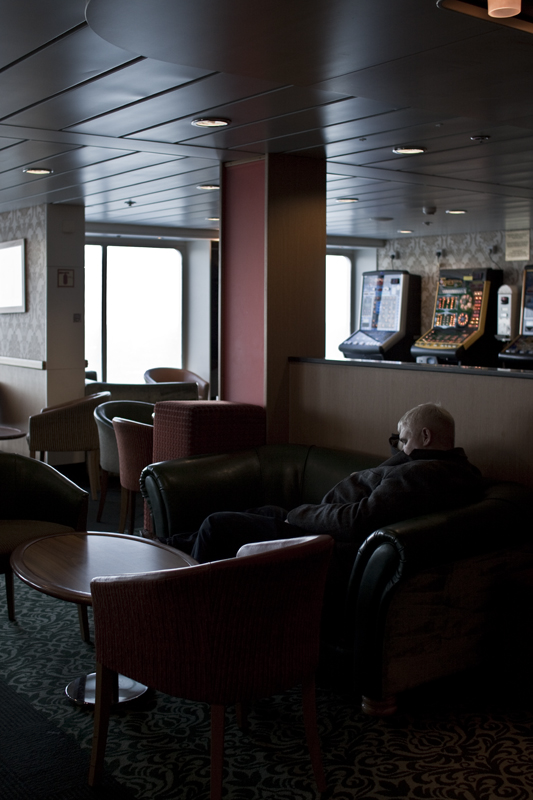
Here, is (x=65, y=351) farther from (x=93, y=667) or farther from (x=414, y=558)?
(x=414, y=558)

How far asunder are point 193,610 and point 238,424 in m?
2.52

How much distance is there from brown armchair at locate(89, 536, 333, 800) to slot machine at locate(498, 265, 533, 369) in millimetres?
7303

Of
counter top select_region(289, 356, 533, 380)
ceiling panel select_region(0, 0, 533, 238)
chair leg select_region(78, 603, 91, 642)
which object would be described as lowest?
chair leg select_region(78, 603, 91, 642)

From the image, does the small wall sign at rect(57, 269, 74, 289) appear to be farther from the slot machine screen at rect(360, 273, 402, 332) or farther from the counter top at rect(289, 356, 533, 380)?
the slot machine screen at rect(360, 273, 402, 332)

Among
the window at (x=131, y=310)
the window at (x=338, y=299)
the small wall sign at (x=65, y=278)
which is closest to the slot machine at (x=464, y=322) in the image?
the window at (x=338, y=299)

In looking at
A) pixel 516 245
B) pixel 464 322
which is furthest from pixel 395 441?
pixel 516 245

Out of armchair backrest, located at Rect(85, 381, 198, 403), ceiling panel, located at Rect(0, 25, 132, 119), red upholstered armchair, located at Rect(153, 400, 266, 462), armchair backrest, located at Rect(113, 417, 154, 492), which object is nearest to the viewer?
ceiling panel, located at Rect(0, 25, 132, 119)

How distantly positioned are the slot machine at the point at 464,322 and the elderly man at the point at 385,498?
6643 millimetres

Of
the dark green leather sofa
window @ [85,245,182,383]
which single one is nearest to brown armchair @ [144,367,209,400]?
window @ [85,245,182,383]

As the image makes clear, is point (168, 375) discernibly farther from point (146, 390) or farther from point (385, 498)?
point (385, 498)

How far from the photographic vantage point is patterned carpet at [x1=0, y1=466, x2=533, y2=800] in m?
2.51

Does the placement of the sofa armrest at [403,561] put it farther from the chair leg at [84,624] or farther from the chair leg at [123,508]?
the chair leg at [123,508]

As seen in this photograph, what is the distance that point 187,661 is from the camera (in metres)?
2.29

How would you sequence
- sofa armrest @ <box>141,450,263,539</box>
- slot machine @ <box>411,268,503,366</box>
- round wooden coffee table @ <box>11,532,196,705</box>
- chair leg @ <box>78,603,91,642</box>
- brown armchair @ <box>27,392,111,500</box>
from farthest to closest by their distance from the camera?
slot machine @ <box>411,268,503,366</box> < brown armchair @ <box>27,392,111,500</box> < sofa armrest @ <box>141,450,263,539</box> < chair leg @ <box>78,603,91,642</box> < round wooden coffee table @ <box>11,532,196,705</box>
